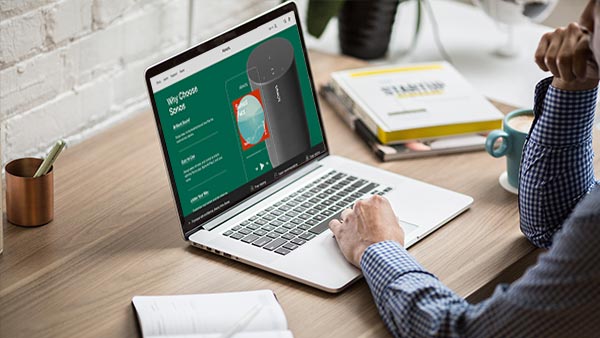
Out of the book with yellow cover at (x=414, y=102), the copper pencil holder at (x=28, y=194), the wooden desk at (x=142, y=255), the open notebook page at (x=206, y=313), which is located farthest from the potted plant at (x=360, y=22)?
the open notebook page at (x=206, y=313)

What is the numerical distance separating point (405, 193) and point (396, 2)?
77 centimetres

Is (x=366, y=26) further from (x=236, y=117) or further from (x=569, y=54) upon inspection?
(x=569, y=54)

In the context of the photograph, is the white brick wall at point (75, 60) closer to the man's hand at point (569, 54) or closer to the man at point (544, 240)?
the man at point (544, 240)

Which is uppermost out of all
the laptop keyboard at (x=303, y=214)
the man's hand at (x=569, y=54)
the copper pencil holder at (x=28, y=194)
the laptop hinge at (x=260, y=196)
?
the man's hand at (x=569, y=54)

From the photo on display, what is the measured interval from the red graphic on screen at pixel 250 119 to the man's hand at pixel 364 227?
195 millimetres

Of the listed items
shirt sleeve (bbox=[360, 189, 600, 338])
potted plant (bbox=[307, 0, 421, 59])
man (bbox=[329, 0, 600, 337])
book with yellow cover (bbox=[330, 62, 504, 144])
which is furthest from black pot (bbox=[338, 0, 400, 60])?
shirt sleeve (bbox=[360, 189, 600, 338])

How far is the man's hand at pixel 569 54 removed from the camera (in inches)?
49.9

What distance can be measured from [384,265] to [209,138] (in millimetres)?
360

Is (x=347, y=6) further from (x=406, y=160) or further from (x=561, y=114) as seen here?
(x=561, y=114)

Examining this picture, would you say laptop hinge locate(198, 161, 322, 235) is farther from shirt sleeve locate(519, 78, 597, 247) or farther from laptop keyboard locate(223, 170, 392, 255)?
Answer: shirt sleeve locate(519, 78, 597, 247)

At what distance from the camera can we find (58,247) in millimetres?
1363

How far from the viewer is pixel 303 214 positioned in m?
1.43

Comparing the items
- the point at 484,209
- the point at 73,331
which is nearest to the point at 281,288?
the point at 73,331

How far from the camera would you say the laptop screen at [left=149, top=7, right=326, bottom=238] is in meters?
1.36
